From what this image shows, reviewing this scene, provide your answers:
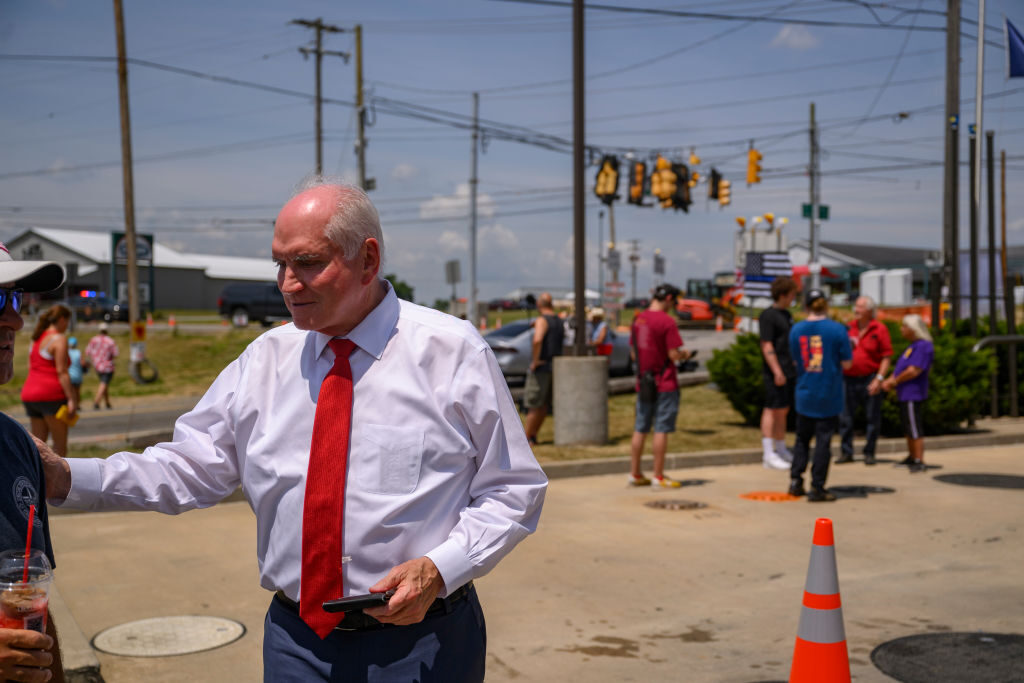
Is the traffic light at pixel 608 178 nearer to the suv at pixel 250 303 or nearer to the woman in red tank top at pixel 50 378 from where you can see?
the woman in red tank top at pixel 50 378

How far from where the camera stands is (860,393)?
1192cm

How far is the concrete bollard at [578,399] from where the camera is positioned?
12109mm

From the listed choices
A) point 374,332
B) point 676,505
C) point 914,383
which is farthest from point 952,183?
point 374,332

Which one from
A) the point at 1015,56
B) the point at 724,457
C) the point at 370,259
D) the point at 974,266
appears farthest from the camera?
the point at 1015,56

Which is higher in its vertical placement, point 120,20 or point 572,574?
point 120,20

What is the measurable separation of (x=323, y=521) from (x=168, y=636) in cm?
342

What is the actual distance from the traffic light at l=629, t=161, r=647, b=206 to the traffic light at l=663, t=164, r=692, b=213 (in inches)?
39.4

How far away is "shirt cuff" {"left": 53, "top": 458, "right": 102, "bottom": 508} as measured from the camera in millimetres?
2480

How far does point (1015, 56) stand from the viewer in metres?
17.9

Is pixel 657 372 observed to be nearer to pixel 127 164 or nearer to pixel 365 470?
pixel 365 470

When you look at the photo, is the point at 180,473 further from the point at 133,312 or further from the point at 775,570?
Answer: the point at 133,312

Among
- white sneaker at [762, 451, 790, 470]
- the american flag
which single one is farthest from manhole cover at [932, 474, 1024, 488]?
the american flag

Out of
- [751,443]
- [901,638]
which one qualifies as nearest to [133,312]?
[751,443]

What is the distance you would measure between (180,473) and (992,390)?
15.2m
